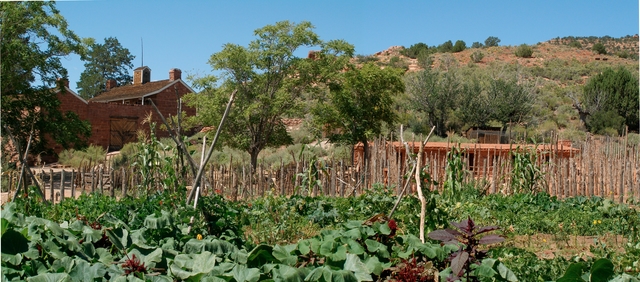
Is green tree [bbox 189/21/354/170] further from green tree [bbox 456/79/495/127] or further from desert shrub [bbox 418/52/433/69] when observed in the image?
desert shrub [bbox 418/52/433/69]

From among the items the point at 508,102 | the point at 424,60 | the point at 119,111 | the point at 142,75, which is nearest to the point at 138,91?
the point at 142,75

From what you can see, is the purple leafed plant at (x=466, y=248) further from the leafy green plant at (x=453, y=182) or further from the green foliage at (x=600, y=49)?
the green foliage at (x=600, y=49)

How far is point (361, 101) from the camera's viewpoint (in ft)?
62.9

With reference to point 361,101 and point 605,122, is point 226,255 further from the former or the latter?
point 605,122

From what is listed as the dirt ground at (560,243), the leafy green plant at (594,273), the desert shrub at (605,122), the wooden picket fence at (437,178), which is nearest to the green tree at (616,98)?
the desert shrub at (605,122)

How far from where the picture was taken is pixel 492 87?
3028 centimetres

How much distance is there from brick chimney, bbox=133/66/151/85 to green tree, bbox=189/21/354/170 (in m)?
18.0

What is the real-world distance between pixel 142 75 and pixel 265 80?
18.8 metres

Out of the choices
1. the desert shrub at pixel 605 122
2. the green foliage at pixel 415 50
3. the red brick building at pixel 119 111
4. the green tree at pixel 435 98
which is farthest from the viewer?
the green foliage at pixel 415 50

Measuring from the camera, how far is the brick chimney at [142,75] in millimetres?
34656

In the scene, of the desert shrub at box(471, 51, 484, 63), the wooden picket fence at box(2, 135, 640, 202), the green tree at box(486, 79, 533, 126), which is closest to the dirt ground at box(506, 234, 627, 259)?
the wooden picket fence at box(2, 135, 640, 202)

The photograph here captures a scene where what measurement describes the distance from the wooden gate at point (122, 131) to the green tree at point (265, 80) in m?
12.2

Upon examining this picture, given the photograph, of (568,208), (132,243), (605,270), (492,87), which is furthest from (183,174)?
(492,87)

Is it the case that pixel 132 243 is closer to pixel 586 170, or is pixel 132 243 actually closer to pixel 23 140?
pixel 586 170
